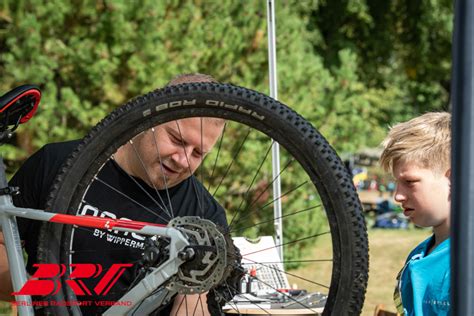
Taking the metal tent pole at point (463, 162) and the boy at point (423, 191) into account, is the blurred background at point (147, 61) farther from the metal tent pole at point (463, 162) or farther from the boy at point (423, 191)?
the metal tent pole at point (463, 162)

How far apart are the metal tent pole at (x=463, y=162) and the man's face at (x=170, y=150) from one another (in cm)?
99

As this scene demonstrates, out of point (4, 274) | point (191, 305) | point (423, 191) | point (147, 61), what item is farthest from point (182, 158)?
point (147, 61)

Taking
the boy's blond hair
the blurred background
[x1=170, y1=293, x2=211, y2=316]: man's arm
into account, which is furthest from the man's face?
the blurred background

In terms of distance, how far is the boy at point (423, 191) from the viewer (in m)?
2.27

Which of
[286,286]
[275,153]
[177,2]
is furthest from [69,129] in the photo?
[286,286]

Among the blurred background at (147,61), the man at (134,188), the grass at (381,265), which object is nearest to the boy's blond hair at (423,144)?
the man at (134,188)

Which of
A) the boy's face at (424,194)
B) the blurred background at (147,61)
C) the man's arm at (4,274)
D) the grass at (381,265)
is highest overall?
the blurred background at (147,61)

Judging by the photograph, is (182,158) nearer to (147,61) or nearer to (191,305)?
(191,305)

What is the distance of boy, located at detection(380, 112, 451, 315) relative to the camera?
7.43 ft

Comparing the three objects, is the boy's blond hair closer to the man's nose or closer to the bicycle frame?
the man's nose

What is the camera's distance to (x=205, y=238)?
1.65 m

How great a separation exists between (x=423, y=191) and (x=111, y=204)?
0.91 metres

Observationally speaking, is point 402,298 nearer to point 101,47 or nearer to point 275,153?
point 275,153

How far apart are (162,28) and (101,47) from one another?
17.8 inches
